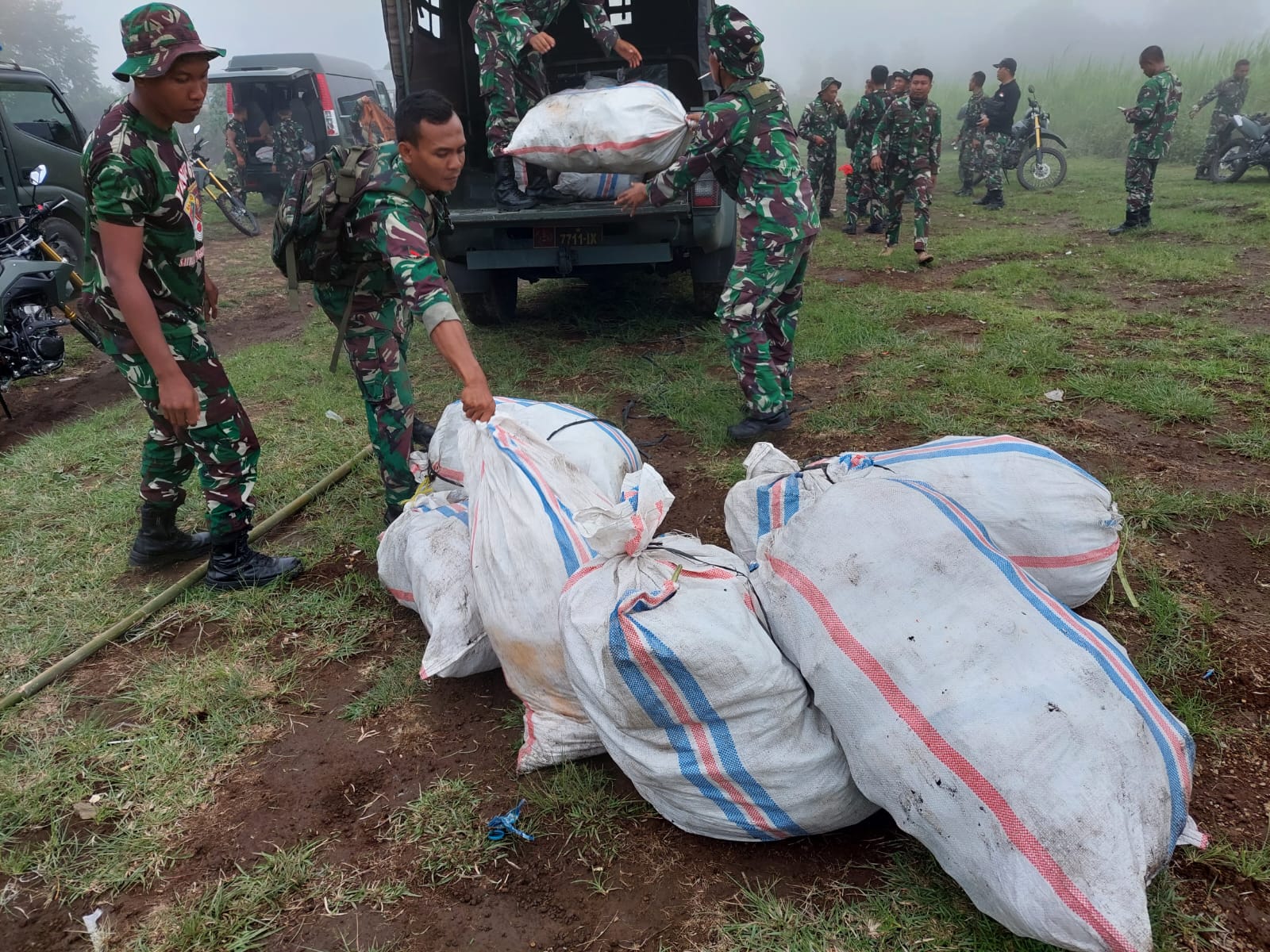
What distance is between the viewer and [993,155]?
10.3 m

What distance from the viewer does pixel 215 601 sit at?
251 cm

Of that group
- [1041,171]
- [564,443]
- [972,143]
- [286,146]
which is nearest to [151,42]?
[564,443]

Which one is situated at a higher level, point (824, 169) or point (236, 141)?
point (236, 141)

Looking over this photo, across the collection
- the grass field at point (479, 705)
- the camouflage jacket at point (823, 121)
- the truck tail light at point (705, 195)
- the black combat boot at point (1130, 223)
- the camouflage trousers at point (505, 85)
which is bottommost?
the grass field at point (479, 705)

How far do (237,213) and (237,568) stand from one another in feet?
31.9

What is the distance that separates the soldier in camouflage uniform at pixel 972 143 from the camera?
1091 cm

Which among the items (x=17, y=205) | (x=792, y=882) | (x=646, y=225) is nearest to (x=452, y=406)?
(x=792, y=882)

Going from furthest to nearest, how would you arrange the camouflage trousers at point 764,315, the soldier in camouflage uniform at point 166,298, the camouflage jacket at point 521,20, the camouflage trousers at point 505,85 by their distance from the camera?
the camouflage trousers at point 505,85, the camouflage jacket at point 521,20, the camouflage trousers at point 764,315, the soldier in camouflage uniform at point 166,298

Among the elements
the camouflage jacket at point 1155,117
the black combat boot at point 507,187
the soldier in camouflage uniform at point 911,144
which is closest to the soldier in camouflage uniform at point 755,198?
the black combat boot at point 507,187

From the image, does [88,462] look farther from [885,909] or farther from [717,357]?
[885,909]

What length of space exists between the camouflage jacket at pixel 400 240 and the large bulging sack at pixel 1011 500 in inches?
37.5

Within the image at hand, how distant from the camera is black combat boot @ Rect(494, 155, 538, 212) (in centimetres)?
435

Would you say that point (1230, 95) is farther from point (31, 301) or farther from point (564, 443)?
point (31, 301)

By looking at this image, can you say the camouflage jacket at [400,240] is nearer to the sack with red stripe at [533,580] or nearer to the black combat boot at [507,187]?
the sack with red stripe at [533,580]
